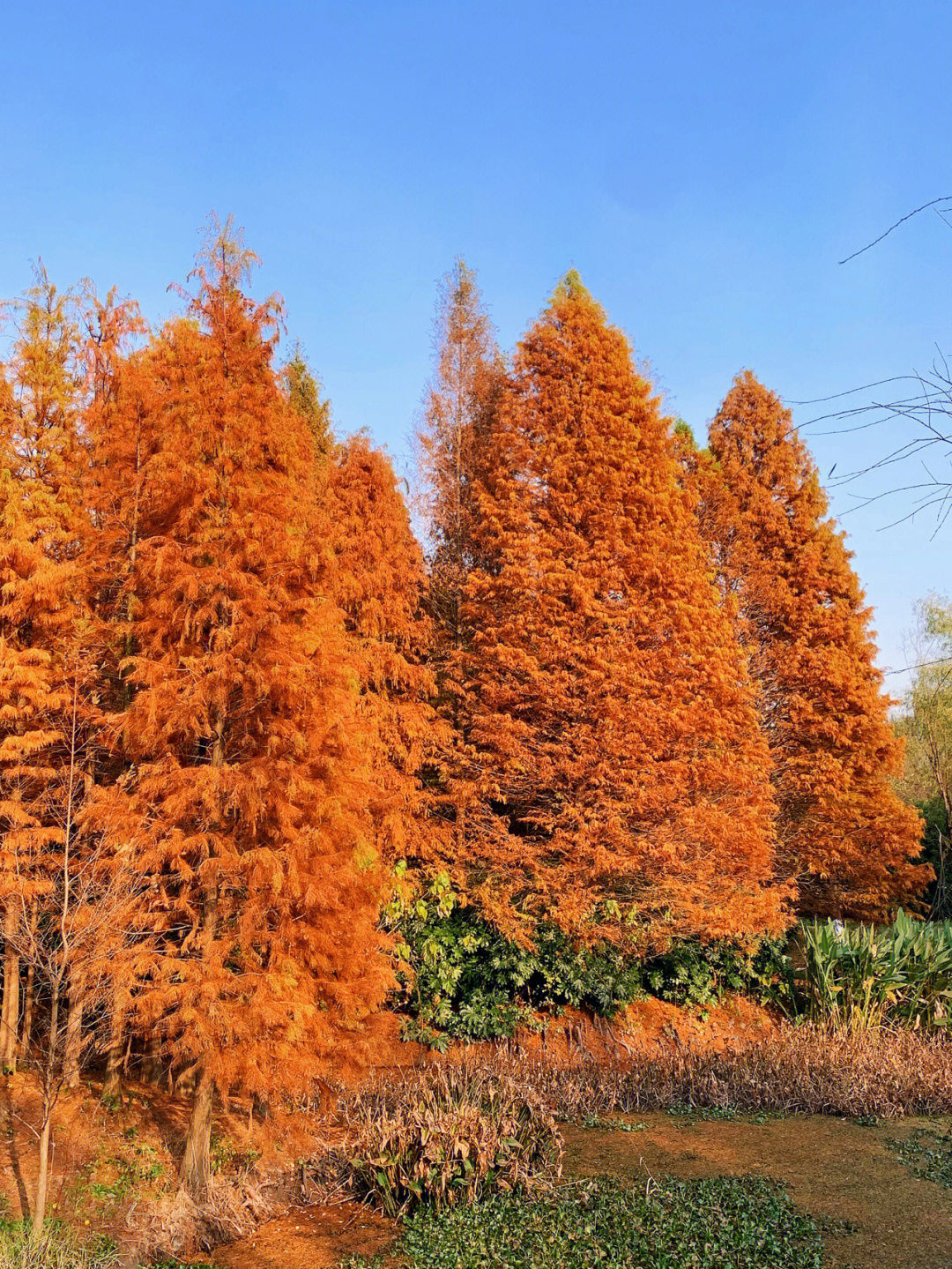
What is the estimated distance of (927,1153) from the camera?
6.87m

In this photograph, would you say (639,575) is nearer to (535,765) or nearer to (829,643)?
(535,765)

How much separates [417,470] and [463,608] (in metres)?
4.43

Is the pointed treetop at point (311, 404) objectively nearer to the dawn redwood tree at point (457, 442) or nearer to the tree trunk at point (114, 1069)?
the dawn redwood tree at point (457, 442)

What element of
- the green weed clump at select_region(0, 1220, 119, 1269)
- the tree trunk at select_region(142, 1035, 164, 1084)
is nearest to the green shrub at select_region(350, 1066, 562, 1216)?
the green weed clump at select_region(0, 1220, 119, 1269)

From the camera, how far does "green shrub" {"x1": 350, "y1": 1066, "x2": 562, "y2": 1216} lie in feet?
20.2

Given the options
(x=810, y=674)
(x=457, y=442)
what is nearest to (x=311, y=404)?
(x=457, y=442)

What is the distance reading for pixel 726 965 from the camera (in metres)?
15.8

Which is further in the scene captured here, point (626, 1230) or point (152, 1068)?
point (152, 1068)

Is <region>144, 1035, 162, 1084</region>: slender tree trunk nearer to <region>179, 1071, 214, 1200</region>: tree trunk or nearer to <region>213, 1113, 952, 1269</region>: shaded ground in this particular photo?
<region>179, 1071, 214, 1200</region>: tree trunk

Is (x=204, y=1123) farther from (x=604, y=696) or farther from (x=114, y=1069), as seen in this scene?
(x=604, y=696)

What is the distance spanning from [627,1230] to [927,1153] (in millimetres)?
2993

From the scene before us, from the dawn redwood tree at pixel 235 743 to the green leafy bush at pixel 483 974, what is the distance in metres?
3.08

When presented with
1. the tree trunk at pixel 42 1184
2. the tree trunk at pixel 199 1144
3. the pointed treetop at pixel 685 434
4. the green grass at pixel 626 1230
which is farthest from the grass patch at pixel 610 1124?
the pointed treetop at pixel 685 434

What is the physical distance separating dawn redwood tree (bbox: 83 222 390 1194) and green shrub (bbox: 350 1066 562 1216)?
6.87 ft
